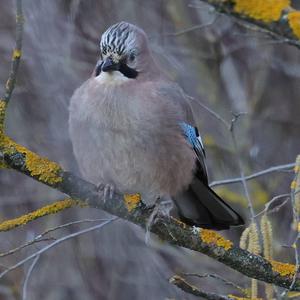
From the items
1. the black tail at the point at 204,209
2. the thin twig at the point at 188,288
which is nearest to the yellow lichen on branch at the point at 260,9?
the black tail at the point at 204,209

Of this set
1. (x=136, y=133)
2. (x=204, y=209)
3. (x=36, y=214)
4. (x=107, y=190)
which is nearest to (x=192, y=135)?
(x=204, y=209)

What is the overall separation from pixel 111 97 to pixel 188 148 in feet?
1.71

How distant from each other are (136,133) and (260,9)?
889 millimetres

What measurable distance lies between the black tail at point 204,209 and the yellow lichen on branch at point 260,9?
94 centimetres

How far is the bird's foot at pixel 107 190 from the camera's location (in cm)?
356

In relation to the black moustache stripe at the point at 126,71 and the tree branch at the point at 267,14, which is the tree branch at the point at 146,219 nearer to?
the black moustache stripe at the point at 126,71

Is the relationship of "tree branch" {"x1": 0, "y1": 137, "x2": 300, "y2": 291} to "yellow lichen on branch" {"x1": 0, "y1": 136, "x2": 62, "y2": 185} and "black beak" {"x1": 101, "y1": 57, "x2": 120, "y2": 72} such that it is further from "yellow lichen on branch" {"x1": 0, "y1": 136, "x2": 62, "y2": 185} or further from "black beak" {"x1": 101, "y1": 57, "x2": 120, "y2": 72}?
"black beak" {"x1": 101, "y1": 57, "x2": 120, "y2": 72}

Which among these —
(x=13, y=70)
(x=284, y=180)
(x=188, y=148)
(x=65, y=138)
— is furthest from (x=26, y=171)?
(x=284, y=180)

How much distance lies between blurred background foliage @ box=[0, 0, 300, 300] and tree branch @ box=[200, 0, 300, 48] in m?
1.36

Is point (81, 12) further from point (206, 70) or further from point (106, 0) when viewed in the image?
point (206, 70)

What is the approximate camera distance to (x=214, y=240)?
3.48m

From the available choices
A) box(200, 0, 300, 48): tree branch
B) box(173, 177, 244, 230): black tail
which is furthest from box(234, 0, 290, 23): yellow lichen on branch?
box(173, 177, 244, 230): black tail

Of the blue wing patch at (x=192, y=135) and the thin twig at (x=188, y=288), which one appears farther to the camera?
the blue wing patch at (x=192, y=135)

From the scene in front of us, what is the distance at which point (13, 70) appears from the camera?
305 centimetres
